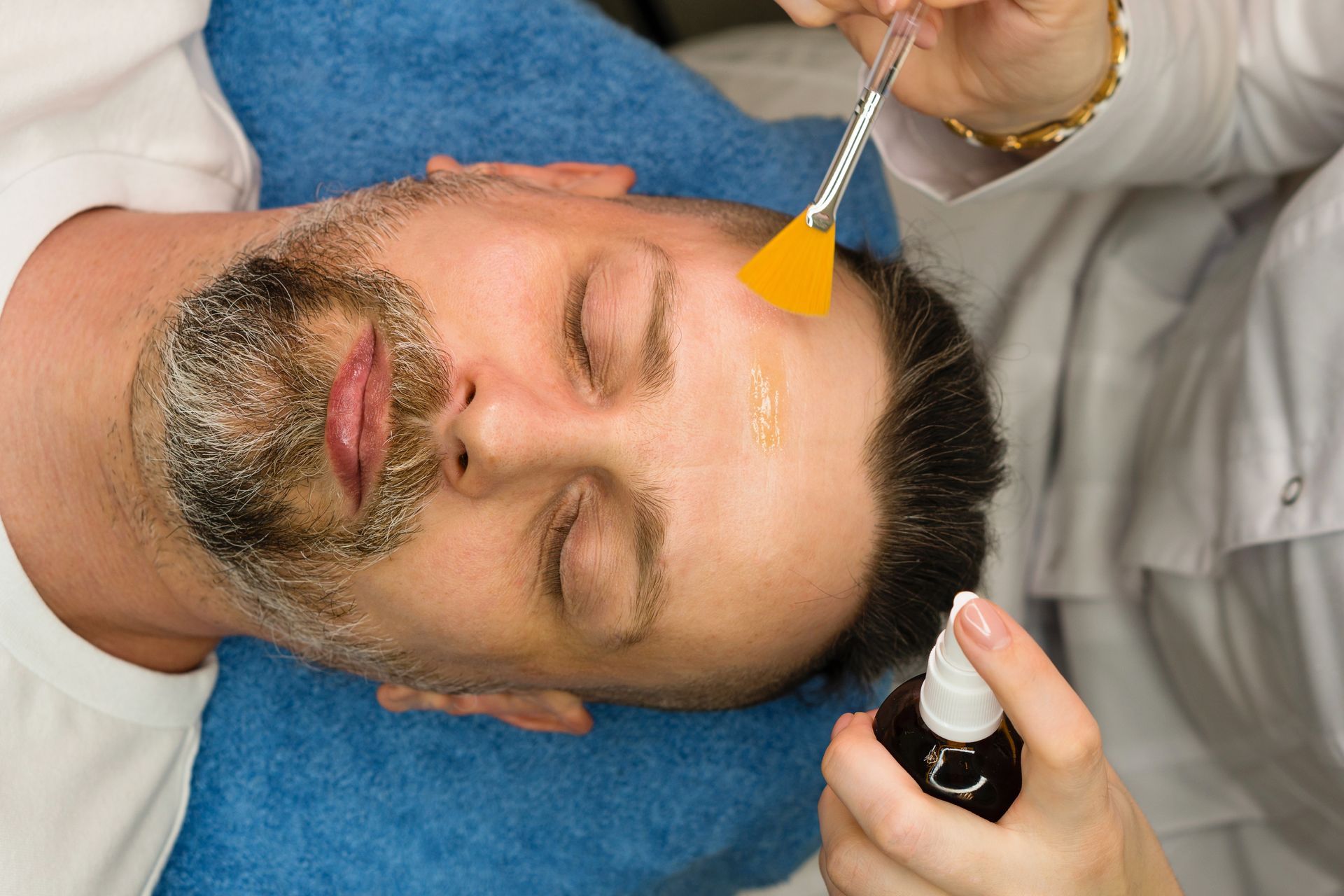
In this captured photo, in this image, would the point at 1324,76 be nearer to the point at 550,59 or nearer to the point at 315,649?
the point at 550,59

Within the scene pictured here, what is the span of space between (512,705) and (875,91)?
0.80 m

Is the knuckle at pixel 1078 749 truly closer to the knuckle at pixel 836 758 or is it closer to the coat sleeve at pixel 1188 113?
the knuckle at pixel 836 758

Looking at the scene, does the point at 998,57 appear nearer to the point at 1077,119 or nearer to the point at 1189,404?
the point at 1077,119

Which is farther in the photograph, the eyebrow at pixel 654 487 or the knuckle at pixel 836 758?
the eyebrow at pixel 654 487

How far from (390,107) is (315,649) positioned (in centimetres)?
78

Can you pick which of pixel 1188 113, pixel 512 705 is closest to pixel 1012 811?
pixel 512 705

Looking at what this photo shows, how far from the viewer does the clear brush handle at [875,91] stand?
0.86m

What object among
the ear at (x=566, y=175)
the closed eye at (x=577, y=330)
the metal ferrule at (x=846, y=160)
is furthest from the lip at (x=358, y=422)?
the metal ferrule at (x=846, y=160)

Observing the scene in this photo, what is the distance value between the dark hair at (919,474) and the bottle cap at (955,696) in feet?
1.22

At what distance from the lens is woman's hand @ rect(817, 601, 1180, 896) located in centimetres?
65

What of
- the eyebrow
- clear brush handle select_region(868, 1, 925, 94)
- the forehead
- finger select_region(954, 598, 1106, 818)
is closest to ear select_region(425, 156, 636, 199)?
the forehead

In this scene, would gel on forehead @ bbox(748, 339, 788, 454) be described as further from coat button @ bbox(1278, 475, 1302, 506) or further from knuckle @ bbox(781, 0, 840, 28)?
coat button @ bbox(1278, 475, 1302, 506)

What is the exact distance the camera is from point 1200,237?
146cm

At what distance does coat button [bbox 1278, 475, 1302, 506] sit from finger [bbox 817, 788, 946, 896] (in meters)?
0.67
